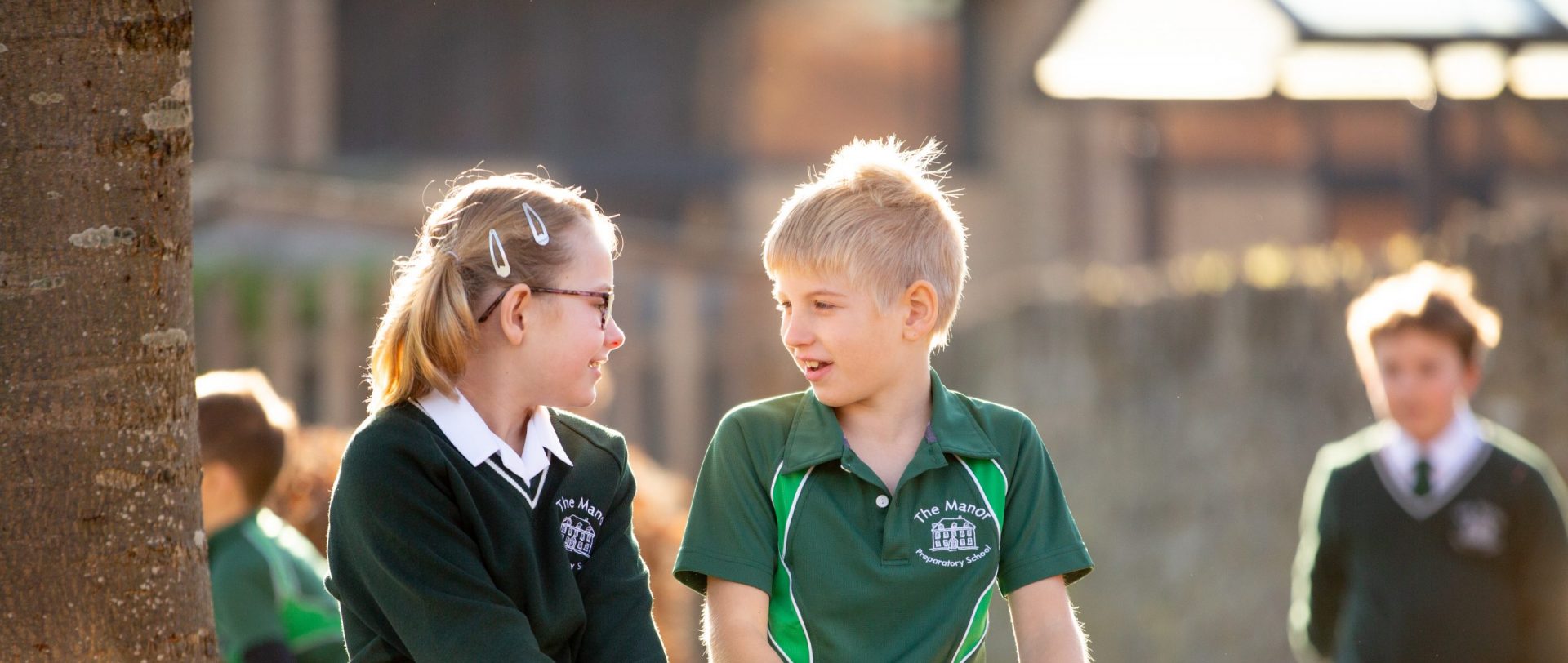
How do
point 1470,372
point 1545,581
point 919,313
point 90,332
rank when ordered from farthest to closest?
point 1470,372 → point 1545,581 → point 919,313 → point 90,332

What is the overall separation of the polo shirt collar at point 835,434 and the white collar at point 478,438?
1.25 ft

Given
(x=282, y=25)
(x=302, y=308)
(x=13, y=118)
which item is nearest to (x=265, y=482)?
(x=13, y=118)

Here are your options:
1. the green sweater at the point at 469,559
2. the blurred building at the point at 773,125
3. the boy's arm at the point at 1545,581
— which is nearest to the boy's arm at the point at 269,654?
the green sweater at the point at 469,559

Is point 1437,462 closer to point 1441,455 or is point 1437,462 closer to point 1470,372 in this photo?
point 1441,455

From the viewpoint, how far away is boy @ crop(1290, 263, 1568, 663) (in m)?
4.04

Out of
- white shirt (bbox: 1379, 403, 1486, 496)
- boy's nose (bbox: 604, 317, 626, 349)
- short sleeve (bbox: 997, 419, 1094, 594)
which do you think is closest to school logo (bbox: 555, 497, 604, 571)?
boy's nose (bbox: 604, 317, 626, 349)

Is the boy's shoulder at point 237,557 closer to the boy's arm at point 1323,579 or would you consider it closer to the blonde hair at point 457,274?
the blonde hair at point 457,274

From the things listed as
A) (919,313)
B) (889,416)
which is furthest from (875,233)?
(889,416)

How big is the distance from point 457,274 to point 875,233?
65 centimetres

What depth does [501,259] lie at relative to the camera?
2574 millimetres

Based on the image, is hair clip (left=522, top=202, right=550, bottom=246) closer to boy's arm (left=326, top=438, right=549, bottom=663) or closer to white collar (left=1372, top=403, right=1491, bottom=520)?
boy's arm (left=326, top=438, right=549, bottom=663)

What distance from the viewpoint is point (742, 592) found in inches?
102

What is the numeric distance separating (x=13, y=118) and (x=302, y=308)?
19.9 ft

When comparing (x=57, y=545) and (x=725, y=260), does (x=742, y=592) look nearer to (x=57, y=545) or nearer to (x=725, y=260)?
(x=57, y=545)
